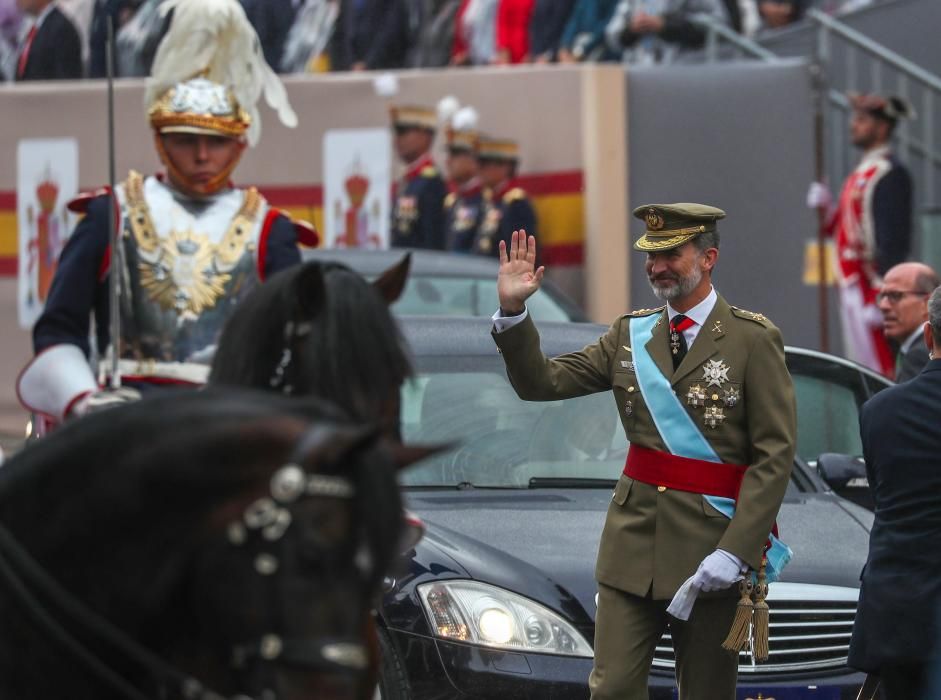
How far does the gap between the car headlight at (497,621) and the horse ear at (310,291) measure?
6.90ft

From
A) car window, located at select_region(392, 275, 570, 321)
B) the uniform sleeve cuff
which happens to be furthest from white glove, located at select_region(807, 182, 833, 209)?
the uniform sleeve cuff

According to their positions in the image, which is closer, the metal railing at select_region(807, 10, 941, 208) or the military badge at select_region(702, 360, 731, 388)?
the military badge at select_region(702, 360, 731, 388)

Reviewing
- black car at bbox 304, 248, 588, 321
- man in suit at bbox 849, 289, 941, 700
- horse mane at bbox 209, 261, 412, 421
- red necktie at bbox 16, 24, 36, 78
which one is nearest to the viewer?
horse mane at bbox 209, 261, 412, 421

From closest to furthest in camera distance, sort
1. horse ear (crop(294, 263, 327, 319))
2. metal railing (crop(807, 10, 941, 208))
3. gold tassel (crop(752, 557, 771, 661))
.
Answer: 1. horse ear (crop(294, 263, 327, 319))
2. gold tassel (crop(752, 557, 771, 661))
3. metal railing (crop(807, 10, 941, 208))

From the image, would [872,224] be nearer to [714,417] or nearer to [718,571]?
[714,417]

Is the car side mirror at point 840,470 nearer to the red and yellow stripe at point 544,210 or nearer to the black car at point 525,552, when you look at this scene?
the black car at point 525,552

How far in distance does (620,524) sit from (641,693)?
1.54 ft

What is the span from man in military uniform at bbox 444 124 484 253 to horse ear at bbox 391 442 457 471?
395 inches

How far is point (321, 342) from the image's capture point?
3471mm

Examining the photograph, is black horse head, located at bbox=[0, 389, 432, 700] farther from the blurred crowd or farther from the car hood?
the blurred crowd

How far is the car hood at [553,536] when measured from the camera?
18.3 feet

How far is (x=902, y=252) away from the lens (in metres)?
11.6

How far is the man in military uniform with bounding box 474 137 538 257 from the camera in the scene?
12.7m

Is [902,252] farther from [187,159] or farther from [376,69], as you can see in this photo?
[187,159]
